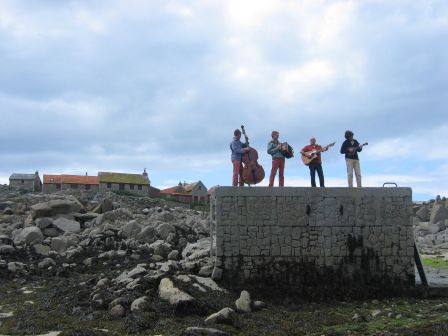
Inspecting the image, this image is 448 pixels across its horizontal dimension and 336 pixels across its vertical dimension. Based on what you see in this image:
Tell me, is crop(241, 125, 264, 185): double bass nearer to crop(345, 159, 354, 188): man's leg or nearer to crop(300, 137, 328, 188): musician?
crop(300, 137, 328, 188): musician

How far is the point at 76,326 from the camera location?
11.3 metres

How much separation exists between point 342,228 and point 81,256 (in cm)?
1087

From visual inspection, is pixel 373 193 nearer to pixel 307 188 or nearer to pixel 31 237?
pixel 307 188

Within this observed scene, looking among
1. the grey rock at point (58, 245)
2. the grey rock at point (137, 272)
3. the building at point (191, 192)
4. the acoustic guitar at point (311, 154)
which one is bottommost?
the grey rock at point (137, 272)

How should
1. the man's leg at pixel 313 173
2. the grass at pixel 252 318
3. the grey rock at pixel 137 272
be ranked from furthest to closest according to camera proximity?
the man's leg at pixel 313 173 < the grey rock at pixel 137 272 < the grass at pixel 252 318

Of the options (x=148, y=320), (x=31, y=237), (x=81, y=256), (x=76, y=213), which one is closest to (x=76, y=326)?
(x=148, y=320)

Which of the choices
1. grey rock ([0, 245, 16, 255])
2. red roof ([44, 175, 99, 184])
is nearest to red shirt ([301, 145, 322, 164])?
grey rock ([0, 245, 16, 255])

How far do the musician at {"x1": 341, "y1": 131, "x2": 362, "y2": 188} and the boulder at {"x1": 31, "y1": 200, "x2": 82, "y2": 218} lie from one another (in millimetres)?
16330

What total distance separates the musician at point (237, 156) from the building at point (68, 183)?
186ft

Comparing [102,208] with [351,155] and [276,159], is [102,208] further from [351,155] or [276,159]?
[351,155]

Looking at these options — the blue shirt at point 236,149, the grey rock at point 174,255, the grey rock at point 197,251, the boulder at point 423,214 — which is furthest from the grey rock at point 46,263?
the boulder at point 423,214

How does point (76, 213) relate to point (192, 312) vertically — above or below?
above

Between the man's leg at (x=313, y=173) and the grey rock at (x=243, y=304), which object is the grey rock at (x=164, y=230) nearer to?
the man's leg at (x=313, y=173)

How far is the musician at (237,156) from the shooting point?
588 inches
